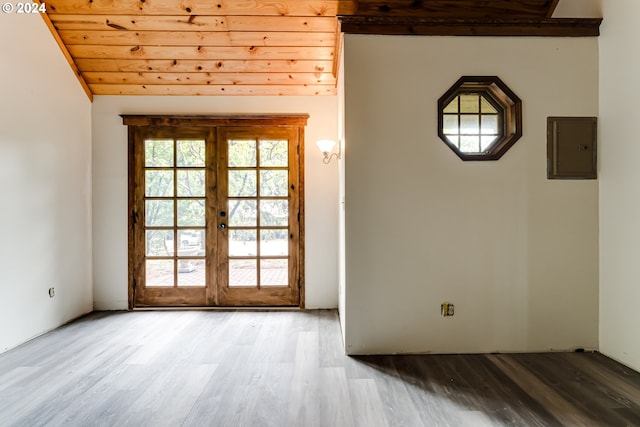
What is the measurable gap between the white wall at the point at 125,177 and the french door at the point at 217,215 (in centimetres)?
14

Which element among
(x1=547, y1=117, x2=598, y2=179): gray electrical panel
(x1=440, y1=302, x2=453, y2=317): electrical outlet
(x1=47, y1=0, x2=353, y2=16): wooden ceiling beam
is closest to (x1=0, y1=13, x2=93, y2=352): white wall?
(x1=47, y1=0, x2=353, y2=16): wooden ceiling beam

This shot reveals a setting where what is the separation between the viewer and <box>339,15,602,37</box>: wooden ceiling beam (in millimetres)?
2803

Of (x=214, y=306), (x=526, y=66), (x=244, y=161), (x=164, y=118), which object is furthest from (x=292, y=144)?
(x=526, y=66)

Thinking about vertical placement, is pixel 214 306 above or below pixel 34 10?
below

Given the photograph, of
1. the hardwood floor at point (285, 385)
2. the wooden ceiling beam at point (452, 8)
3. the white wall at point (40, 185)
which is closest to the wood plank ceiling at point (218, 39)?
the wooden ceiling beam at point (452, 8)

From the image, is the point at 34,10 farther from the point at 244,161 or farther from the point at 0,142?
the point at 244,161

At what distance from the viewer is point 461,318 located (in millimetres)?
2844

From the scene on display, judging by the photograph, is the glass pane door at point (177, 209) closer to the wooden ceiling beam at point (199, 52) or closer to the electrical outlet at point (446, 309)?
the wooden ceiling beam at point (199, 52)

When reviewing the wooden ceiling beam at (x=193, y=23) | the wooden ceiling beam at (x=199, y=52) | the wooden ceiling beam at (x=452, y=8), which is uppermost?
the wooden ceiling beam at (x=452, y=8)

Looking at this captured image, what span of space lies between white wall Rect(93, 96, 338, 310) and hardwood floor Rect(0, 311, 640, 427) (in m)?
0.85

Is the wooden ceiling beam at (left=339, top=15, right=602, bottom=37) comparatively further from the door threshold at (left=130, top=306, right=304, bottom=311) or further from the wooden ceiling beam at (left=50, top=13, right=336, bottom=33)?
the door threshold at (left=130, top=306, right=304, bottom=311)

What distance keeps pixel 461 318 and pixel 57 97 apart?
4.41m

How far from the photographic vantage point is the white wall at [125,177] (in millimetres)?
4035

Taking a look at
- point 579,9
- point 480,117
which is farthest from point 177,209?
point 579,9
